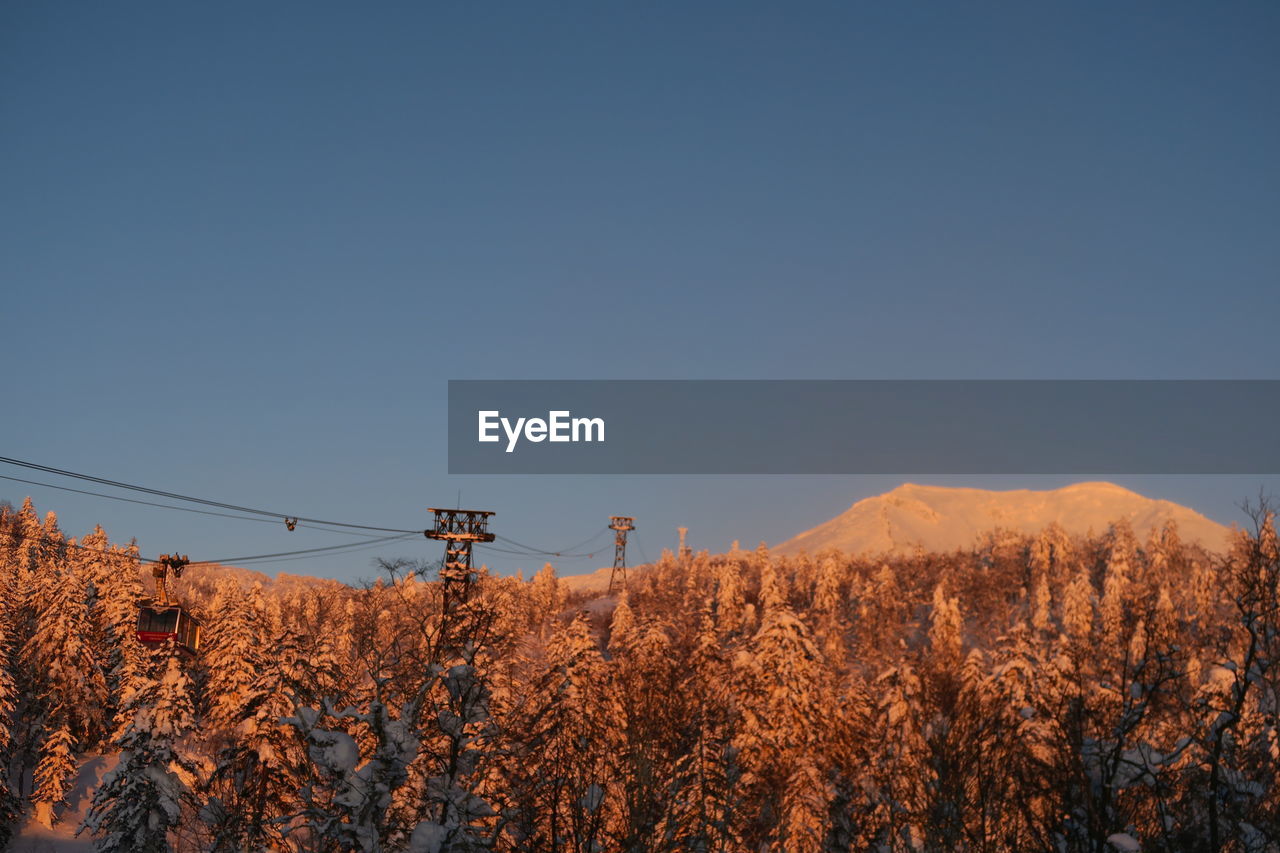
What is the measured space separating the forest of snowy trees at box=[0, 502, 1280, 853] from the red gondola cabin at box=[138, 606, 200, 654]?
0.76 metres

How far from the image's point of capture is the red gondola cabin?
38.5 meters

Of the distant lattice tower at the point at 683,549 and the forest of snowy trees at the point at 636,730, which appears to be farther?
the distant lattice tower at the point at 683,549

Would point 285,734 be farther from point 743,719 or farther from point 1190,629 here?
point 1190,629

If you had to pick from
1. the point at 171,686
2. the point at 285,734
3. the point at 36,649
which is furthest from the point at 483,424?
the point at 36,649

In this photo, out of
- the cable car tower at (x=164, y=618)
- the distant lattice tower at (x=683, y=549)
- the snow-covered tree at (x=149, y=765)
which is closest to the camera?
the snow-covered tree at (x=149, y=765)

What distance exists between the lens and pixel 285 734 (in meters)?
32.3

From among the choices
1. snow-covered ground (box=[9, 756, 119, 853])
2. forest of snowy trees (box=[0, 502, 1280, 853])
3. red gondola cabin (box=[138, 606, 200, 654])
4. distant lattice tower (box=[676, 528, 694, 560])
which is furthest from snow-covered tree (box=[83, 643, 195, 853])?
distant lattice tower (box=[676, 528, 694, 560])

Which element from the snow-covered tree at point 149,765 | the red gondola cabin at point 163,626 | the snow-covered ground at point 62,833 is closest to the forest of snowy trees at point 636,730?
the snow-covered tree at point 149,765

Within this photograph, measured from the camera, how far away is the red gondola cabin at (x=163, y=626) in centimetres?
3850

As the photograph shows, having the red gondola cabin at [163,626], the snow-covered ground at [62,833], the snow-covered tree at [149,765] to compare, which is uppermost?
the red gondola cabin at [163,626]

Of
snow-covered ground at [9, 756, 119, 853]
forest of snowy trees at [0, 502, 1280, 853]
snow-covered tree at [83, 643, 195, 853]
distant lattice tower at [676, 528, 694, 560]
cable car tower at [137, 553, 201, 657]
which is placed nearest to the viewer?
forest of snowy trees at [0, 502, 1280, 853]

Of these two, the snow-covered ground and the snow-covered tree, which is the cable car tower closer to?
the snow-covered tree

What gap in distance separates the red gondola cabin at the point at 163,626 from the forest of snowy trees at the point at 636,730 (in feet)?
2.49

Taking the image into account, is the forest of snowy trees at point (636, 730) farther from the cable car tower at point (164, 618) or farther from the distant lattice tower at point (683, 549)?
the distant lattice tower at point (683, 549)
